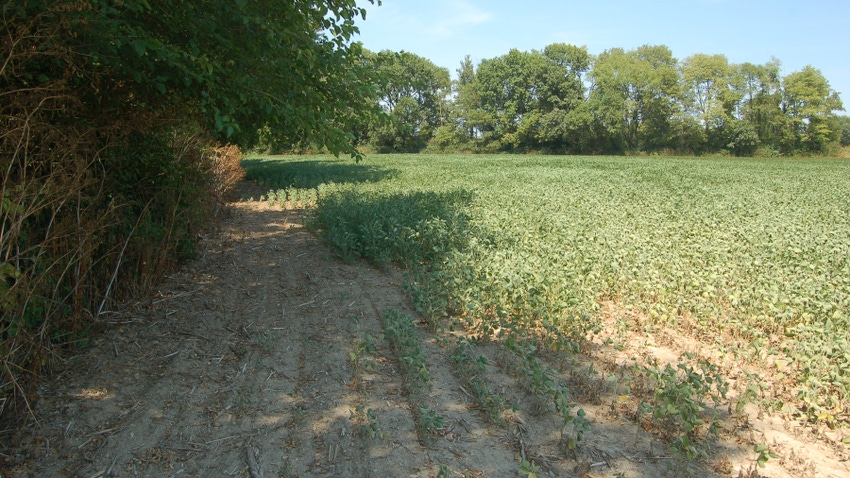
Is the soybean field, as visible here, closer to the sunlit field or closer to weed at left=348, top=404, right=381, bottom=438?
the sunlit field

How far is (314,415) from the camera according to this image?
3846 millimetres

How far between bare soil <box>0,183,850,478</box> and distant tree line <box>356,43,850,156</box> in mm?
53020

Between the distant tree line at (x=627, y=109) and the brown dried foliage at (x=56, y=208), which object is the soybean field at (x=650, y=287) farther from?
the distant tree line at (x=627, y=109)

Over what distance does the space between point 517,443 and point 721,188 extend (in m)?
16.9

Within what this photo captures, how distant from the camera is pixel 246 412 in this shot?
12.8 feet

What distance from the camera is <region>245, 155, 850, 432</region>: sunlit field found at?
4855 millimetres

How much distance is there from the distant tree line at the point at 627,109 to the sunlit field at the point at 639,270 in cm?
4738

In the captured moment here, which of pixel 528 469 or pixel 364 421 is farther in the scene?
pixel 364 421

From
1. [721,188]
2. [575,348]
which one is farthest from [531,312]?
[721,188]

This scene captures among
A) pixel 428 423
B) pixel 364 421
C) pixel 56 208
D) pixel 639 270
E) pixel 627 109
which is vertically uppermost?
pixel 627 109

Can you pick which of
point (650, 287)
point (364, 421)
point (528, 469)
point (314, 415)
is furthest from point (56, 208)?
point (650, 287)

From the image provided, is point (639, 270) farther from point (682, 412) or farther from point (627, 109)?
point (627, 109)

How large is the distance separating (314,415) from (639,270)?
15.9ft

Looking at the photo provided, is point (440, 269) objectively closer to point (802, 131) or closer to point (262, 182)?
point (262, 182)
